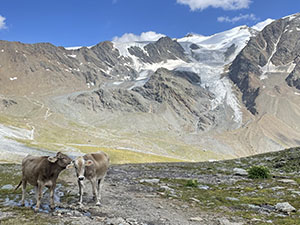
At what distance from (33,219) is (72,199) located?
461 cm

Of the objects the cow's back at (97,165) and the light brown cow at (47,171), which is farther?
the cow's back at (97,165)

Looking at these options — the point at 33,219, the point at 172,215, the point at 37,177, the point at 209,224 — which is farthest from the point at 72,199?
the point at 209,224

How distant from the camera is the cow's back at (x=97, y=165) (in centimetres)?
1598

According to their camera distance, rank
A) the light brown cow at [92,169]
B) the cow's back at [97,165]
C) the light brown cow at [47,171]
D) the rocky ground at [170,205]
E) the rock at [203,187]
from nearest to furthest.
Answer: the rocky ground at [170,205] → the light brown cow at [47,171] → the light brown cow at [92,169] → the cow's back at [97,165] → the rock at [203,187]

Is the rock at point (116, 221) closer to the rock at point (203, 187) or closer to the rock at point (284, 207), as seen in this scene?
the rock at point (284, 207)

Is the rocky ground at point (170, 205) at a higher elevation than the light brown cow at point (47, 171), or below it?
below

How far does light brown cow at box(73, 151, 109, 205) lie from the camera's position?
1477 centimetres

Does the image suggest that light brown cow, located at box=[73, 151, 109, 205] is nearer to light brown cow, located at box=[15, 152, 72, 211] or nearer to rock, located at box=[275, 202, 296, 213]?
light brown cow, located at box=[15, 152, 72, 211]

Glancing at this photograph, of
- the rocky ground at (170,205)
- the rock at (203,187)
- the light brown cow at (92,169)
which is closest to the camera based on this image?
the rocky ground at (170,205)

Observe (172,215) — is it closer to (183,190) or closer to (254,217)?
(254,217)

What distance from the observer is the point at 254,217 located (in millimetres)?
14047

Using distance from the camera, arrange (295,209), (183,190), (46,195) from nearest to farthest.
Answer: (295,209)
(46,195)
(183,190)

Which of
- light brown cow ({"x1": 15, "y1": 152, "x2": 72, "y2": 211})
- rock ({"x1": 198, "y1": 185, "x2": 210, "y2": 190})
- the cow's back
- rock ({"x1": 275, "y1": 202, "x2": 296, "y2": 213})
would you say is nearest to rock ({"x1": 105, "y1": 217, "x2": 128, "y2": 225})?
light brown cow ({"x1": 15, "y1": 152, "x2": 72, "y2": 211})

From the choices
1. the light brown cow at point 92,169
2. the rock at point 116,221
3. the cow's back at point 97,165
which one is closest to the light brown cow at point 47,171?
Result: the light brown cow at point 92,169
